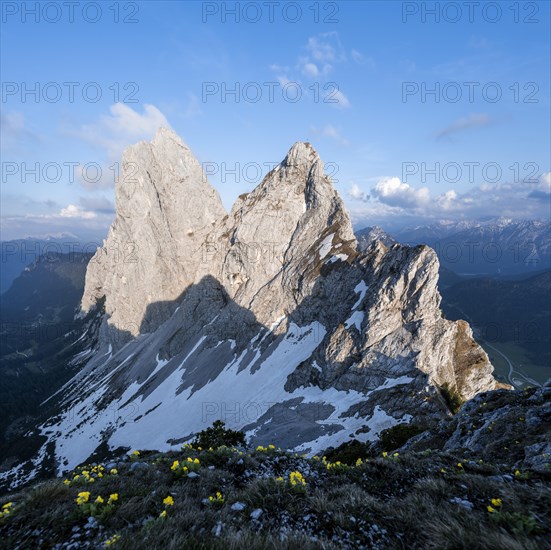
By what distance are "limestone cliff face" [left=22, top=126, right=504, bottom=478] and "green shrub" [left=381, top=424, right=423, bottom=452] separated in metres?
7.95

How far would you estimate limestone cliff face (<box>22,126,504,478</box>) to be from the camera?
152 ft

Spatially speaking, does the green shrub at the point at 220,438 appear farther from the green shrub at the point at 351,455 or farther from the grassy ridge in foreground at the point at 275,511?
the grassy ridge in foreground at the point at 275,511

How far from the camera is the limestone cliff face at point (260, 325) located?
46.3 meters

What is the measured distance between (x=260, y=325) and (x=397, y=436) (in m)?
53.3

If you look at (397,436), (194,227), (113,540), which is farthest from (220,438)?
(194,227)

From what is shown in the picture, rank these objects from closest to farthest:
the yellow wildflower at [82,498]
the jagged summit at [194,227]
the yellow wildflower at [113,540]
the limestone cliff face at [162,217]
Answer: the yellow wildflower at [113,540]
the yellow wildflower at [82,498]
the jagged summit at [194,227]
the limestone cliff face at [162,217]

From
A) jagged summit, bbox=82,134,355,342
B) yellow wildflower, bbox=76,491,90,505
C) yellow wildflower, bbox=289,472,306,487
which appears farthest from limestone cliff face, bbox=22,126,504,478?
yellow wildflower, bbox=76,491,90,505

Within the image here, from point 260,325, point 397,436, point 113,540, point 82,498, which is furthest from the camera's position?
point 260,325

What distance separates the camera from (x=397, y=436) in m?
28.4

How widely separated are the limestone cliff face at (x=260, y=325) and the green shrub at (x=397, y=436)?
7947mm

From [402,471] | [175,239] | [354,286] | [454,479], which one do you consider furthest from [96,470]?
[175,239]

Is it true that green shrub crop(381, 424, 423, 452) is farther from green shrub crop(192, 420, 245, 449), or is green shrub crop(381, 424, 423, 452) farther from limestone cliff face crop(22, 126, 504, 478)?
green shrub crop(192, 420, 245, 449)

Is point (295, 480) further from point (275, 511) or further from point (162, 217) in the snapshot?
point (162, 217)

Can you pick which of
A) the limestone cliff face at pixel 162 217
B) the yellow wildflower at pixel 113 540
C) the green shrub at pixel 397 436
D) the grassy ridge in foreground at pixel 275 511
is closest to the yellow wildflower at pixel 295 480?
the grassy ridge in foreground at pixel 275 511
